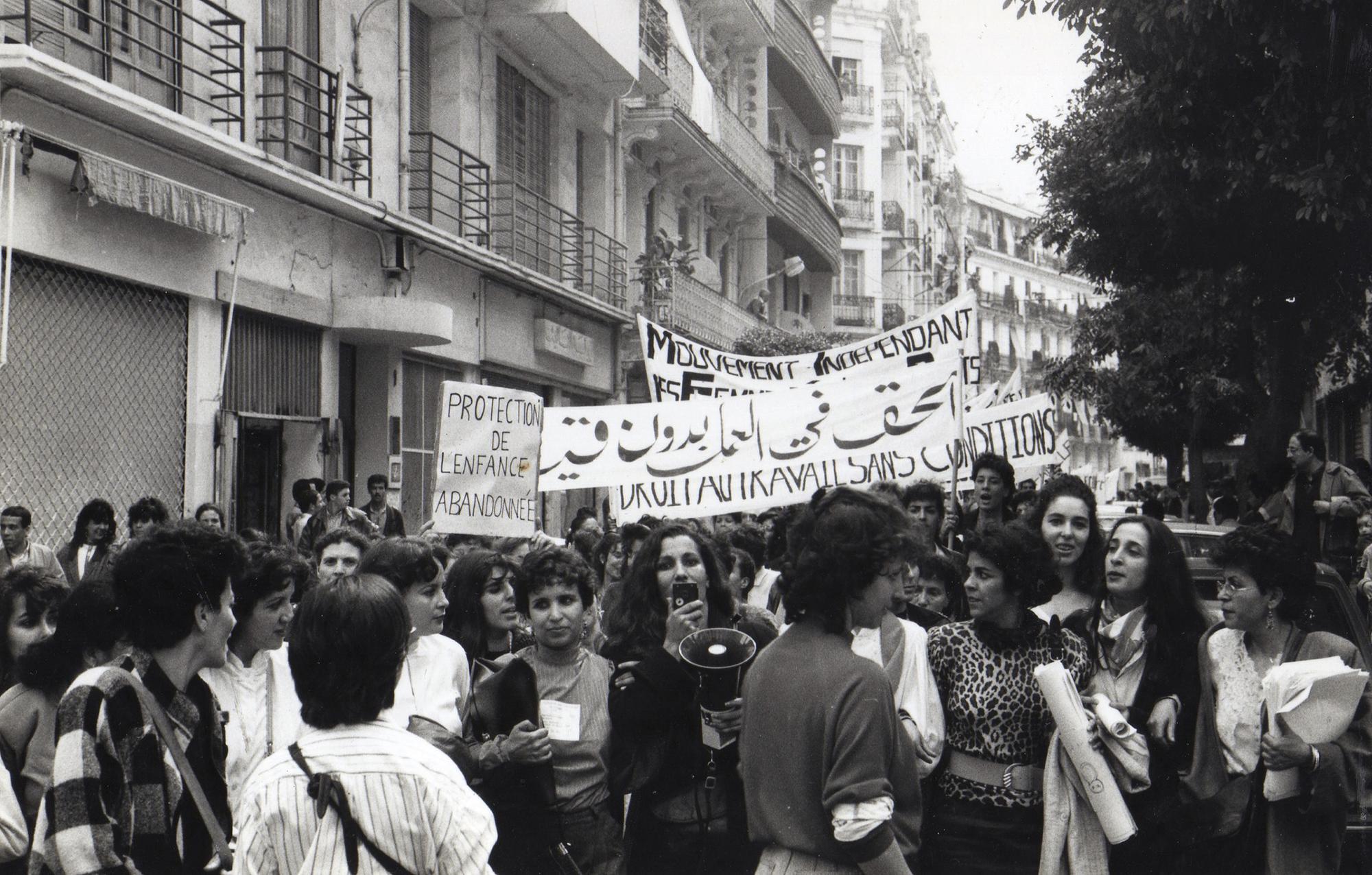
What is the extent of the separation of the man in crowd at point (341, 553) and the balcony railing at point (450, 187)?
10650 millimetres

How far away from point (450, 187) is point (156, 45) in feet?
18.0

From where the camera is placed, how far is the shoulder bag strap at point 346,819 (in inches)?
107

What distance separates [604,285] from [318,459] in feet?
28.7

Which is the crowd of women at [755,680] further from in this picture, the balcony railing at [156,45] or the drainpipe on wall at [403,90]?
the drainpipe on wall at [403,90]

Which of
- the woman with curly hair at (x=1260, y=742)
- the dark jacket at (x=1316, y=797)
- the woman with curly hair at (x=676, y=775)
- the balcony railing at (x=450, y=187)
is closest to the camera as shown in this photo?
the woman with curly hair at (x=676, y=775)

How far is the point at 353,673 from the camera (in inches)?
111

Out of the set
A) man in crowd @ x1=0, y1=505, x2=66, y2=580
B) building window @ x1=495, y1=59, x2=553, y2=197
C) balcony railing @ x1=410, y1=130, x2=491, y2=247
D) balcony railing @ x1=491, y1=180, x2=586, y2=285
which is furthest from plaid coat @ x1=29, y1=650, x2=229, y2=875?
building window @ x1=495, y1=59, x2=553, y2=197

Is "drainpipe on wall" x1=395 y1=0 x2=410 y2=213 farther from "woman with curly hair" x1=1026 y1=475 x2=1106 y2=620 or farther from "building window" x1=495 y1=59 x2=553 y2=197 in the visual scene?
"woman with curly hair" x1=1026 y1=475 x2=1106 y2=620

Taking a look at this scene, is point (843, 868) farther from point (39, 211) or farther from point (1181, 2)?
point (39, 211)

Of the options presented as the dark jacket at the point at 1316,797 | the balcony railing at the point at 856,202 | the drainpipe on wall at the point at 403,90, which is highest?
the balcony railing at the point at 856,202

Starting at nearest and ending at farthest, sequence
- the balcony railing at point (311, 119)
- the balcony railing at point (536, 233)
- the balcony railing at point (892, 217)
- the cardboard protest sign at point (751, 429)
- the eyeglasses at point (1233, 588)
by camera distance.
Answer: the eyeglasses at point (1233, 588), the cardboard protest sign at point (751, 429), the balcony railing at point (311, 119), the balcony railing at point (536, 233), the balcony railing at point (892, 217)

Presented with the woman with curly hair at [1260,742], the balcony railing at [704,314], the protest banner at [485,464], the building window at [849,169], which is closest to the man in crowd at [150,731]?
the woman with curly hair at [1260,742]

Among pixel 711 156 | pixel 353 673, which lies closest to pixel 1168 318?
pixel 711 156

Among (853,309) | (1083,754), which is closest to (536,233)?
(1083,754)
